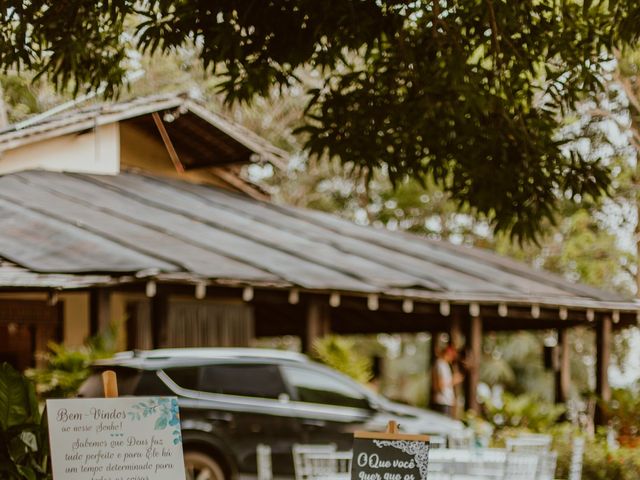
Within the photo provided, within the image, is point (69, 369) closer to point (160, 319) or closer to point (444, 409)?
point (160, 319)

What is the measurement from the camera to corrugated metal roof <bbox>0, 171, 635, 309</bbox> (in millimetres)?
14492

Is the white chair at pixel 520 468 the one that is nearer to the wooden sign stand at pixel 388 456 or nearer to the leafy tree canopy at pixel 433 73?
the leafy tree canopy at pixel 433 73

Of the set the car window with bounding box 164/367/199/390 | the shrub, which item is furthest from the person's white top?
the car window with bounding box 164/367/199/390

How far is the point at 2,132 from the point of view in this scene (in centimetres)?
1783

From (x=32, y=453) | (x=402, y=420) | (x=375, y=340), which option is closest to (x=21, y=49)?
(x=32, y=453)

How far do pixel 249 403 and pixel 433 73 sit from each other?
601cm

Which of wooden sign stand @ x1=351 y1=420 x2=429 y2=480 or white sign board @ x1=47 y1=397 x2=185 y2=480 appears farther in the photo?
wooden sign stand @ x1=351 y1=420 x2=429 y2=480

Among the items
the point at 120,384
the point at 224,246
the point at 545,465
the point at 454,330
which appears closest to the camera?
the point at 545,465

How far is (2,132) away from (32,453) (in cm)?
1181

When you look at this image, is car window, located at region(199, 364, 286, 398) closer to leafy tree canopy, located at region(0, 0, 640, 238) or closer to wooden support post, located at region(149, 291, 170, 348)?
wooden support post, located at region(149, 291, 170, 348)

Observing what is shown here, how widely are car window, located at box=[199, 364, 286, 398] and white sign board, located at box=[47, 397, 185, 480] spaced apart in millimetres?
6462

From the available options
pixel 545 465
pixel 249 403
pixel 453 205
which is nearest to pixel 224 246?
pixel 249 403

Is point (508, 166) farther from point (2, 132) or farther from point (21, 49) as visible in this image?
point (2, 132)

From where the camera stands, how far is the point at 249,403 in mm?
12625
